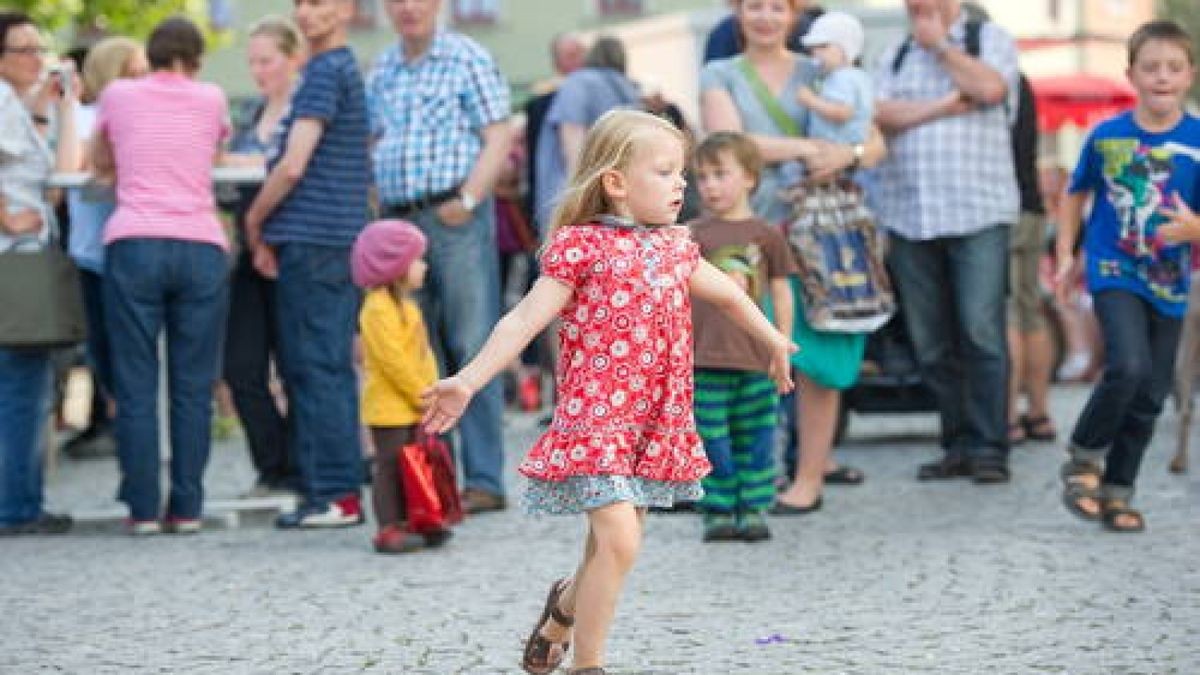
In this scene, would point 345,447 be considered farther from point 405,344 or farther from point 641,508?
point 641,508

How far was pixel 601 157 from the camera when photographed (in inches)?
253

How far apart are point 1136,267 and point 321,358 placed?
3.22m

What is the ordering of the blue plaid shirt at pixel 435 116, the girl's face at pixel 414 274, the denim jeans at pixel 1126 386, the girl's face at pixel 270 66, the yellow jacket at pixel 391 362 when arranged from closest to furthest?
the denim jeans at pixel 1126 386
the yellow jacket at pixel 391 362
the girl's face at pixel 414 274
the blue plaid shirt at pixel 435 116
the girl's face at pixel 270 66

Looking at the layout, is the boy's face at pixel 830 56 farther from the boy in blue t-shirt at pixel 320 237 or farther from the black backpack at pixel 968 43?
the boy in blue t-shirt at pixel 320 237

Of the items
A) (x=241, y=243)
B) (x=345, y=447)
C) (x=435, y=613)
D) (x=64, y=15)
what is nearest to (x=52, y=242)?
(x=241, y=243)

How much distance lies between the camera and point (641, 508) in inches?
256

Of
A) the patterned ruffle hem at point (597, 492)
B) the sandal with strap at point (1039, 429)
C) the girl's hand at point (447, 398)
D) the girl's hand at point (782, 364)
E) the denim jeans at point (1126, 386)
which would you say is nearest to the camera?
the girl's hand at point (447, 398)

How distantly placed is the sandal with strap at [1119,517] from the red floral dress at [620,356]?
3207mm

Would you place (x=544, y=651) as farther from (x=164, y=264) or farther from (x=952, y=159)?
(x=952, y=159)

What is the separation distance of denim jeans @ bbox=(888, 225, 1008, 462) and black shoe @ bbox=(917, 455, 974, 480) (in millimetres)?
34

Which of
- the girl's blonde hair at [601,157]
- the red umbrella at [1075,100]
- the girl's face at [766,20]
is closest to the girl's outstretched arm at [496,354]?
the girl's blonde hair at [601,157]

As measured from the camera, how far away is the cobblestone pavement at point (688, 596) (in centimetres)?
680

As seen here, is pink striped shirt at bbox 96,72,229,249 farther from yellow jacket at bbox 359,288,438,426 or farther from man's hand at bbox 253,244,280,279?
yellow jacket at bbox 359,288,438,426

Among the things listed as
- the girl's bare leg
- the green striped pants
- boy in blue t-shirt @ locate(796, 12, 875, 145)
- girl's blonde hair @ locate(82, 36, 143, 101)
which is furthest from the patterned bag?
the girl's bare leg
